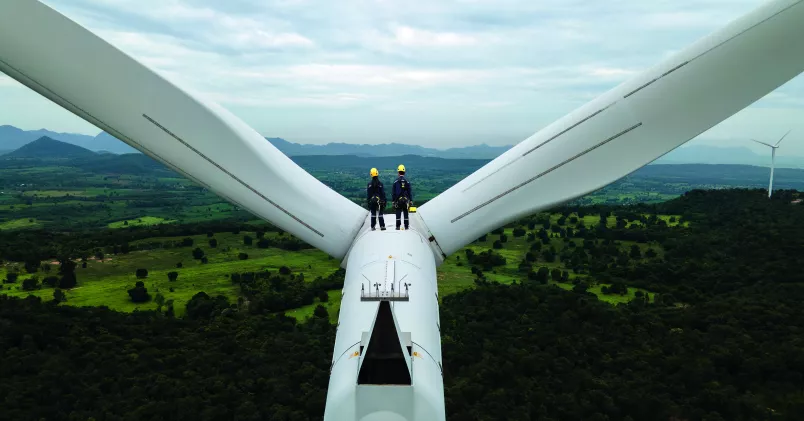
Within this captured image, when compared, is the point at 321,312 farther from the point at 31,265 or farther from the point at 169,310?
the point at 31,265

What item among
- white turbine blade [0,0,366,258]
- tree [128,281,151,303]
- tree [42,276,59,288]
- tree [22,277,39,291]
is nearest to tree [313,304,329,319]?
tree [128,281,151,303]

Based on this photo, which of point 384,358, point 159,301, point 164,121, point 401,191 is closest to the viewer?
point 384,358

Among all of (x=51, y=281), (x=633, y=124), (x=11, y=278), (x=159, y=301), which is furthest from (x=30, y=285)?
(x=633, y=124)

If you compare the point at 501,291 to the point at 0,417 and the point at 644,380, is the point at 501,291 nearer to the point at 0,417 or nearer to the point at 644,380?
the point at 644,380

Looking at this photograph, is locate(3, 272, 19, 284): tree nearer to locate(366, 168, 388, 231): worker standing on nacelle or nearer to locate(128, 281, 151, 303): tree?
locate(128, 281, 151, 303): tree

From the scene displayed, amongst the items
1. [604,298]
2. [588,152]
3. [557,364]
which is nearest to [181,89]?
[588,152]

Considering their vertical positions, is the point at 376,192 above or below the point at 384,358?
above
